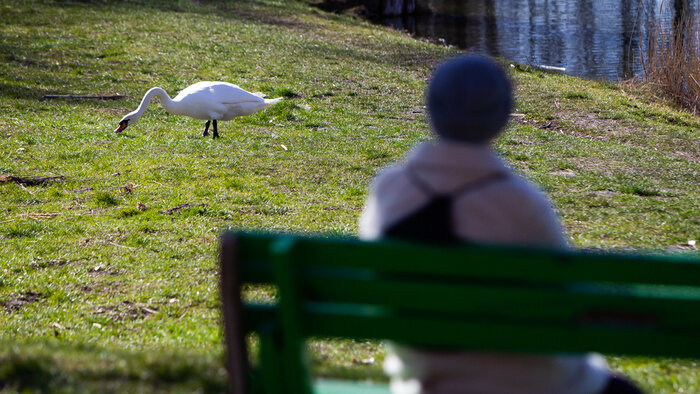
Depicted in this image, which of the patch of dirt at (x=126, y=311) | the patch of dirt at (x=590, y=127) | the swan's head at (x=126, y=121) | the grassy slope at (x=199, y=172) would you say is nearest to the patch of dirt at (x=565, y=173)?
the grassy slope at (x=199, y=172)

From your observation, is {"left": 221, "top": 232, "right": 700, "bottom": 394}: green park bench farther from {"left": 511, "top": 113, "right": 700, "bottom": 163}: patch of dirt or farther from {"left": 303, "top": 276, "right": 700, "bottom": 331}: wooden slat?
{"left": 511, "top": 113, "right": 700, "bottom": 163}: patch of dirt

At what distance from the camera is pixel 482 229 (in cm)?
224

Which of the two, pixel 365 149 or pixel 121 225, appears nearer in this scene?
pixel 121 225

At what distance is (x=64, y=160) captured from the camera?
9.80m

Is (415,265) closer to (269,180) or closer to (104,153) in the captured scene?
(269,180)

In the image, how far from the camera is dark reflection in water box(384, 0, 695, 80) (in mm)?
20663

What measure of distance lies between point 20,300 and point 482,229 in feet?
14.8

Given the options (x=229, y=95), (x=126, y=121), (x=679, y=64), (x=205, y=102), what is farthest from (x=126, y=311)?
(x=679, y=64)

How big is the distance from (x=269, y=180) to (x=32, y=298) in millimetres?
3582

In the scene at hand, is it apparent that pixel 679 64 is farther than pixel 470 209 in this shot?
Yes

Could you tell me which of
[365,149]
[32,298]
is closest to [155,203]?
[32,298]

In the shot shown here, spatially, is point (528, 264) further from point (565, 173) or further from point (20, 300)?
point (565, 173)

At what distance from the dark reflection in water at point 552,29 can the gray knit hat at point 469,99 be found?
15.6 m

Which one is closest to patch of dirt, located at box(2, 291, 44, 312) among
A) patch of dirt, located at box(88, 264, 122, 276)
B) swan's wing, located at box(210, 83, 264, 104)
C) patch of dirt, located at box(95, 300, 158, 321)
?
patch of dirt, located at box(88, 264, 122, 276)
